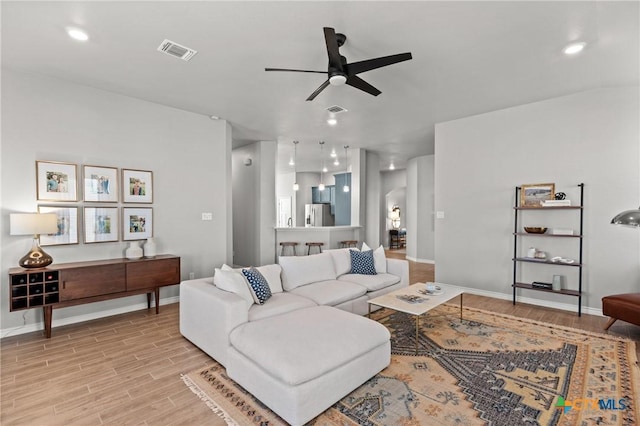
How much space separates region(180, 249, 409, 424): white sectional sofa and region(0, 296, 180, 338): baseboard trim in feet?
4.76

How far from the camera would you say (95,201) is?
3936 millimetres

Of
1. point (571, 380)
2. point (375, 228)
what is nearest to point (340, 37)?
point (571, 380)

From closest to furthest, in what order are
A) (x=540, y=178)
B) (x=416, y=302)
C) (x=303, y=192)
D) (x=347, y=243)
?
(x=416, y=302) → (x=540, y=178) → (x=347, y=243) → (x=303, y=192)

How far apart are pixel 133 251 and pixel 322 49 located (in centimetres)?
347

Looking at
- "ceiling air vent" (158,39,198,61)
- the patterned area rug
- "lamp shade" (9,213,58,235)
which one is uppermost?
"ceiling air vent" (158,39,198,61)

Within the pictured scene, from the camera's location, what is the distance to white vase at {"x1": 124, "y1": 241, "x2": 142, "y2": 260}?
4.03 metres

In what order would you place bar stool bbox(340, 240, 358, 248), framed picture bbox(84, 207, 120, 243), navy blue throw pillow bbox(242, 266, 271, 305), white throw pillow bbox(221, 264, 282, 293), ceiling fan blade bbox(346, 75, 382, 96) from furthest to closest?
1. bar stool bbox(340, 240, 358, 248)
2. framed picture bbox(84, 207, 120, 243)
3. white throw pillow bbox(221, 264, 282, 293)
4. navy blue throw pillow bbox(242, 266, 271, 305)
5. ceiling fan blade bbox(346, 75, 382, 96)

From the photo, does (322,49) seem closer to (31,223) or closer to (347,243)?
(31,223)

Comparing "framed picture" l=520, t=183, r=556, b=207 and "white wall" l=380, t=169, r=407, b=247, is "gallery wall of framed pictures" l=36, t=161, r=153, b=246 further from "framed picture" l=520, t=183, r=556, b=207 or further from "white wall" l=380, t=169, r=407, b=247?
"white wall" l=380, t=169, r=407, b=247

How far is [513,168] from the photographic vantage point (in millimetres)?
4746

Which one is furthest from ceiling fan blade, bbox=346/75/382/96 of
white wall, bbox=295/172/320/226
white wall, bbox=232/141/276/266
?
white wall, bbox=295/172/320/226

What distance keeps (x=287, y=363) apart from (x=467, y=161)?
469 centimetres

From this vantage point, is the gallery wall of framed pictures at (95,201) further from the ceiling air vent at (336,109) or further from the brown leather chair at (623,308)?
the brown leather chair at (623,308)

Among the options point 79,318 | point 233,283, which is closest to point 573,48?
point 233,283
